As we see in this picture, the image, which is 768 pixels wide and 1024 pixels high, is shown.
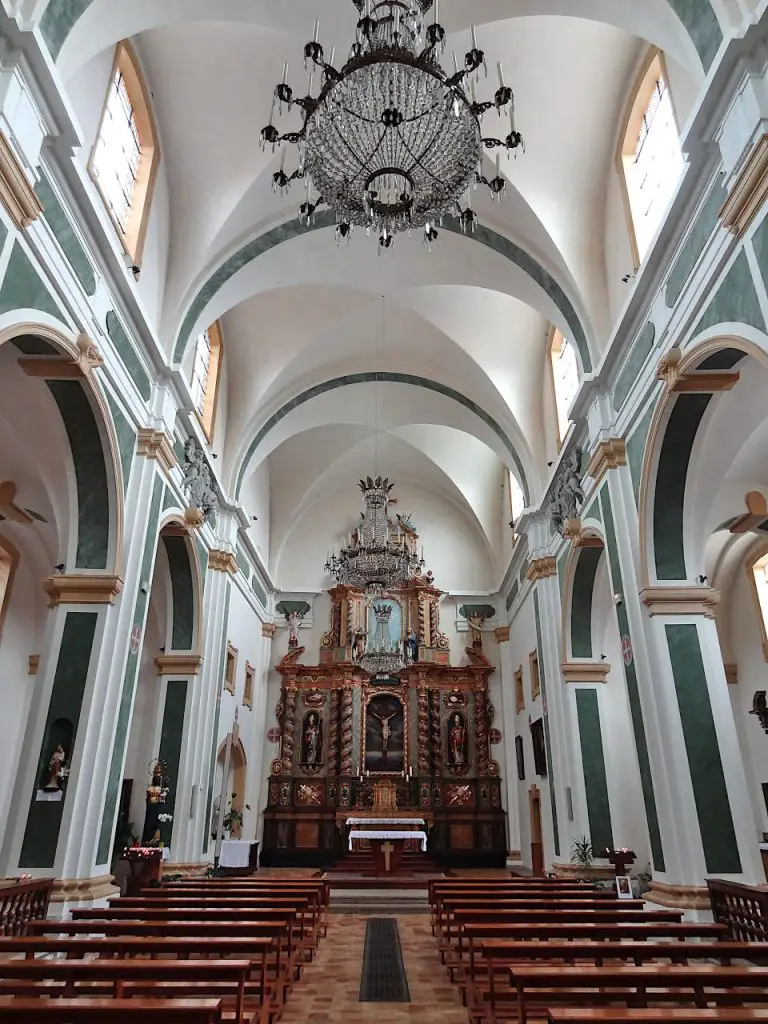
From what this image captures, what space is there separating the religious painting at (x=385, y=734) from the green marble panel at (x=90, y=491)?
12.3 metres

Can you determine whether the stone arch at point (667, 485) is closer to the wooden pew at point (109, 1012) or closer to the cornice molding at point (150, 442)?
the cornice molding at point (150, 442)

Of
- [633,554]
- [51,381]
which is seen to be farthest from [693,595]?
[51,381]

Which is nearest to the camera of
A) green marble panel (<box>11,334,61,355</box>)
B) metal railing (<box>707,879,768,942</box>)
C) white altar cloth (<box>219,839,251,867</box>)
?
metal railing (<box>707,879,768,942</box>)

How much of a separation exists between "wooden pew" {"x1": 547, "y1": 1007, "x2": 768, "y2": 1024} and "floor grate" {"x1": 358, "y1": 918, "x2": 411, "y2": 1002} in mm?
3238

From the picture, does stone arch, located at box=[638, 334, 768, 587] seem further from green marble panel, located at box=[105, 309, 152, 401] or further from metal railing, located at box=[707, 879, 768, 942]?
green marble panel, located at box=[105, 309, 152, 401]

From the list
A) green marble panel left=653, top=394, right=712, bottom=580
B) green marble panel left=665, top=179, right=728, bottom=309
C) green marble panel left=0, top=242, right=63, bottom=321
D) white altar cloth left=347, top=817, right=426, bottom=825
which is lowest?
white altar cloth left=347, top=817, right=426, bottom=825

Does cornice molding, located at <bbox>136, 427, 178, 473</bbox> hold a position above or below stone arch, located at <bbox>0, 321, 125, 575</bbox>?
above

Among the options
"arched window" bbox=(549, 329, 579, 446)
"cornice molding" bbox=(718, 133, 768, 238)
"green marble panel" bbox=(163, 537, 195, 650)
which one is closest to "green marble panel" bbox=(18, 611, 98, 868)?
"green marble panel" bbox=(163, 537, 195, 650)

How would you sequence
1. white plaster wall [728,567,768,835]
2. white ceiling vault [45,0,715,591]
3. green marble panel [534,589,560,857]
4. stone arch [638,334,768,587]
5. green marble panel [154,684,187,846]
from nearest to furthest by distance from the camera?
white ceiling vault [45,0,715,591]
stone arch [638,334,768,587]
green marble panel [154,684,187,846]
green marble panel [534,589,560,857]
white plaster wall [728,567,768,835]

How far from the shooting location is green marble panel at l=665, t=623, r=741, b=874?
25.3 feet

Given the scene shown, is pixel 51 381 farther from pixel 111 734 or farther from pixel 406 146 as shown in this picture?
pixel 406 146

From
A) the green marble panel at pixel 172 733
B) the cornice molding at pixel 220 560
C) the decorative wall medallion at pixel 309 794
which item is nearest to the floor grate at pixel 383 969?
the green marble panel at pixel 172 733

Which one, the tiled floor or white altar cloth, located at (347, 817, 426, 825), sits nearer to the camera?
the tiled floor

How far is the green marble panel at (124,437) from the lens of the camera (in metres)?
8.99
